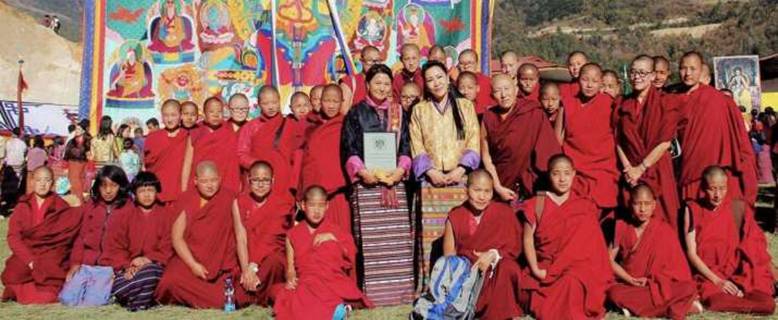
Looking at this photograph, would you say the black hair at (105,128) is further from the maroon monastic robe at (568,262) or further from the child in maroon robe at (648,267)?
the child in maroon robe at (648,267)

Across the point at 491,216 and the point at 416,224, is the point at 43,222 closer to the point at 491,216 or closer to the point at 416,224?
the point at 416,224

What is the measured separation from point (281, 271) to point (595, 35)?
2109 inches

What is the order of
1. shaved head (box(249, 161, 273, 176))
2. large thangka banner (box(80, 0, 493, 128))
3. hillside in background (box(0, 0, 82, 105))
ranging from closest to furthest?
shaved head (box(249, 161, 273, 176)) → large thangka banner (box(80, 0, 493, 128)) → hillside in background (box(0, 0, 82, 105))

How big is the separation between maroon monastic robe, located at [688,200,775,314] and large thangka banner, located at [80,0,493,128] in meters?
5.40

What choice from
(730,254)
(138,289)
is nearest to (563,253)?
(730,254)

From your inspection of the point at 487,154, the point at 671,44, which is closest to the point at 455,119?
the point at 487,154

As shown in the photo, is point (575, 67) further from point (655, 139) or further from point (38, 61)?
point (38, 61)

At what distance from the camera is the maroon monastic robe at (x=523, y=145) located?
5.44 m

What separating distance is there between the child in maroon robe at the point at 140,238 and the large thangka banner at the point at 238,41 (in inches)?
196

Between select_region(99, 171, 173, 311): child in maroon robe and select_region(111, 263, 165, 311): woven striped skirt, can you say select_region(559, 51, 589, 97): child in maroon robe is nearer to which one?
select_region(99, 171, 173, 311): child in maroon robe

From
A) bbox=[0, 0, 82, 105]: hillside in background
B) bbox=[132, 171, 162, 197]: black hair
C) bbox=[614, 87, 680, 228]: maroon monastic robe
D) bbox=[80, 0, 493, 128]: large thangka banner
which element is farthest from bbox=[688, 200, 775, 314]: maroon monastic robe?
bbox=[0, 0, 82, 105]: hillside in background

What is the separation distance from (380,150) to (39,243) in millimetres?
2525

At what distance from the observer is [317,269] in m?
4.90

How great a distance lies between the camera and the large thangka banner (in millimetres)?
10297
